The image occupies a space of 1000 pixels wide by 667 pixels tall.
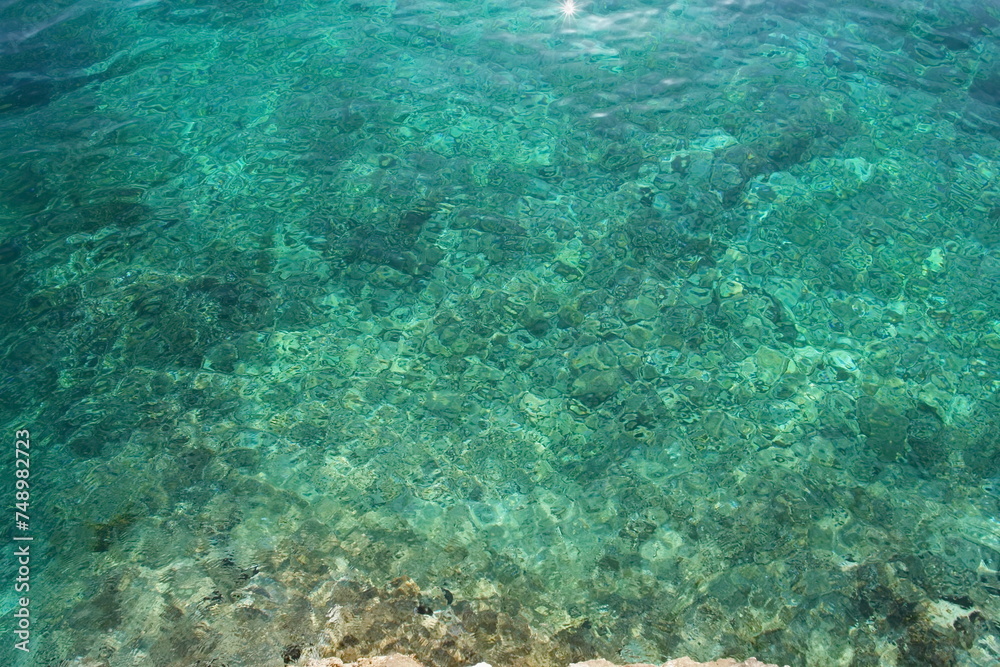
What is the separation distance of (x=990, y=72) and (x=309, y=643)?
6867 mm

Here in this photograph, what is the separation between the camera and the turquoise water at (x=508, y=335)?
3012 millimetres

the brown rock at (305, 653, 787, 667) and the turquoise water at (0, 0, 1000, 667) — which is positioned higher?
the turquoise water at (0, 0, 1000, 667)

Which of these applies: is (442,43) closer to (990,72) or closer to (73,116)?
(73,116)

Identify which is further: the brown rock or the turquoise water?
the turquoise water

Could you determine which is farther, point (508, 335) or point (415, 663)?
point (508, 335)

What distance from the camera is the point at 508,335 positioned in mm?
4160

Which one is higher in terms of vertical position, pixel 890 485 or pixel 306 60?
pixel 306 60

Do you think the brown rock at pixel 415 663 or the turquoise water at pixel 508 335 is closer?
the brown rock at pixel 415 663

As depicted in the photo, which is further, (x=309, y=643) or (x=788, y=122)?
(x=788, y=122)

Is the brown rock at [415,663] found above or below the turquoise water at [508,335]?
below

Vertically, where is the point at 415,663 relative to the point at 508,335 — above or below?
below

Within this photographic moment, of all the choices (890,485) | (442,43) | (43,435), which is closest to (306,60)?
(442,43)

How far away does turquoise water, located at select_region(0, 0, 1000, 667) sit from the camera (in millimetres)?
3012

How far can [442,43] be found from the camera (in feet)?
21.0
